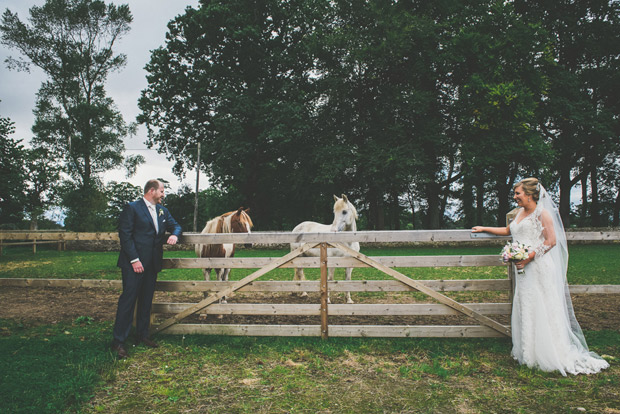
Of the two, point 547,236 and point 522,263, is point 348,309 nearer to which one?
point 522,263

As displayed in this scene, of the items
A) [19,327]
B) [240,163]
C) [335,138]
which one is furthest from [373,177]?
[19,327]

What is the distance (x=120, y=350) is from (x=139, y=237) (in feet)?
5.14

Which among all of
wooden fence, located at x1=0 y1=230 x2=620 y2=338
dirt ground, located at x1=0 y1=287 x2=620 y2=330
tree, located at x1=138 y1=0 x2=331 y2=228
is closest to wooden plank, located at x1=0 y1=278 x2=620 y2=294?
wooden fence, located at x1=0 y1=230 x2=620 y2=338

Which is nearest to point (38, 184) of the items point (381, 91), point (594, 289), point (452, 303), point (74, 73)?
point (74, 73)

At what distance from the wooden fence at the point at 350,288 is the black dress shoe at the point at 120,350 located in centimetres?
74

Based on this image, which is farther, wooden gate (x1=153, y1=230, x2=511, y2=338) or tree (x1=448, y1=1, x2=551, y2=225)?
Result: tree (x1=448, y1=1, x2=551, y2=225)

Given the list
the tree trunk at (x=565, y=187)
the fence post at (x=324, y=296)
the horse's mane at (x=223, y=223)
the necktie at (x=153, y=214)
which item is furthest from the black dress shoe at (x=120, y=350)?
the tree trunk at (x=565, y=187)

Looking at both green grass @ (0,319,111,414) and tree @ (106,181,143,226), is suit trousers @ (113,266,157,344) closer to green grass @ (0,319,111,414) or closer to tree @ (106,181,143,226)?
green grass @ (0,319,111,414)

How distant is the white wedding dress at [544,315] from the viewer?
448 centimetres

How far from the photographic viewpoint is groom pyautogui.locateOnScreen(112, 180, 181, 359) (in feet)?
16.6

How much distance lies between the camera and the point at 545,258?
15.5 feet

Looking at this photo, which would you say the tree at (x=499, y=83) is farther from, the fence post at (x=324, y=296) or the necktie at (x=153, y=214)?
the necktie at (x=153, y=214)

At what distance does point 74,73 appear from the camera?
32.0 m

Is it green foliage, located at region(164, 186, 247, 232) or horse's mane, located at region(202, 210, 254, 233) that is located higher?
green foliage, located at region(164, 186, 247, 232)
